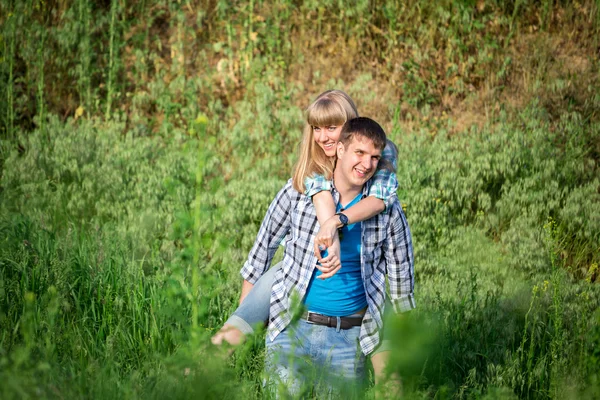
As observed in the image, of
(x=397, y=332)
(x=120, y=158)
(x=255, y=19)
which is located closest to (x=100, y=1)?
(x=255, y=19)

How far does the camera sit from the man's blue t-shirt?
300cm

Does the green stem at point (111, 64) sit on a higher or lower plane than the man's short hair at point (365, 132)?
higher

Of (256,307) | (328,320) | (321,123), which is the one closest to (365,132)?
(321,123)

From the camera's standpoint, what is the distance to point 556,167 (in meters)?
5.59

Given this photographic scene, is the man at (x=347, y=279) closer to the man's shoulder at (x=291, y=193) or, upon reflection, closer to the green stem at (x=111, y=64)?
the man's shoulder at (x=291, y=193)

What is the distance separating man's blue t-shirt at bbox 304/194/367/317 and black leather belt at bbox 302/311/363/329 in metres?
0.02

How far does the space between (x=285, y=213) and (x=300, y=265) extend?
0.98 feet

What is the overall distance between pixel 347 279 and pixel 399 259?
264 mm

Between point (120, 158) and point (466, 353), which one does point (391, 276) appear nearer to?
point (466, 353)

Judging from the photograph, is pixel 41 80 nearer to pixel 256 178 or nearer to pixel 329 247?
pixel 256 178

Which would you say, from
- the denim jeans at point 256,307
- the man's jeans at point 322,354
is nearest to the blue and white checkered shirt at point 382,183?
the denim jeans at point 256,307

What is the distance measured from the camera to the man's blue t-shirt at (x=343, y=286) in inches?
118

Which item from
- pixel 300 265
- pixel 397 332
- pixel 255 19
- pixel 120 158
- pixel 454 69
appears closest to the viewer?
pixel 397 332

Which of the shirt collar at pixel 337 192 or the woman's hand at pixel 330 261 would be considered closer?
the woman's hand at pixel 330 261
